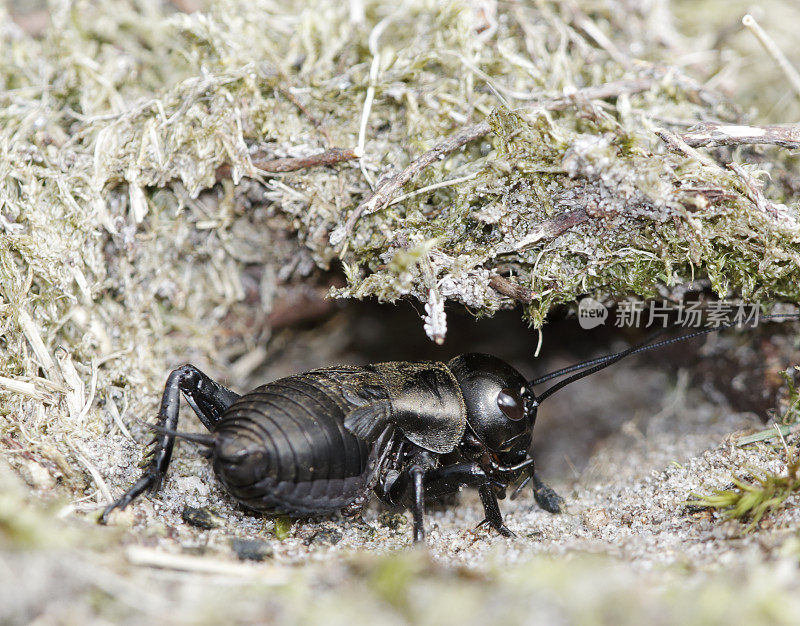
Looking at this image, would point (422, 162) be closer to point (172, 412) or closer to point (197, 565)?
point (172, 412)

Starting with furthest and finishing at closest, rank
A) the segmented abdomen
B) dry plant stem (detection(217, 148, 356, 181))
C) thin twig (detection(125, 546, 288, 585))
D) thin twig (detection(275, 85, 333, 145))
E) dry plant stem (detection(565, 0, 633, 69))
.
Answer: dry plant stem (detection(565, 0, 633, 69))
thin twig (detection(275, 85, 333, 145))
dry plant stem (detection(217, 148, 356, 181))
the segmented abdomen
thin twig (detection(125, 546, 288, 585))

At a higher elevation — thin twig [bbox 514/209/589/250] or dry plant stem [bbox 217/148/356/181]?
dry plant stem [bbox 217/148/356/181]

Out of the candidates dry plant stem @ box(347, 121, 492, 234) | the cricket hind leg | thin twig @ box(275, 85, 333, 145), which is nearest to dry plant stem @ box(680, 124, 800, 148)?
dry plant stem @ box(347, 121, 492, 234)

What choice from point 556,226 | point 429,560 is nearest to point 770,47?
point 556,226

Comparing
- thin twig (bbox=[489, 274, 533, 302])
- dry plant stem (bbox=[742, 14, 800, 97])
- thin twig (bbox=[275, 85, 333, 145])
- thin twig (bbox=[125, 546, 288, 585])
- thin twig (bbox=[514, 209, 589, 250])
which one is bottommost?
thin twig (bbox=[125, 546, 288, 585])

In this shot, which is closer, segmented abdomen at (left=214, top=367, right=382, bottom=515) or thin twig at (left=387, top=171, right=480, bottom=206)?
segmented abdomen at (left=214, top=367, right=382, bottom=515)

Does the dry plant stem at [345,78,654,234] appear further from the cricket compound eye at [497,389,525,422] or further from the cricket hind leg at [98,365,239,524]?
the cricket compound eye at [497,389,525,422]

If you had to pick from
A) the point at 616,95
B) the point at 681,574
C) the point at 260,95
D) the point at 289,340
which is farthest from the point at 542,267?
the point at 289,340
